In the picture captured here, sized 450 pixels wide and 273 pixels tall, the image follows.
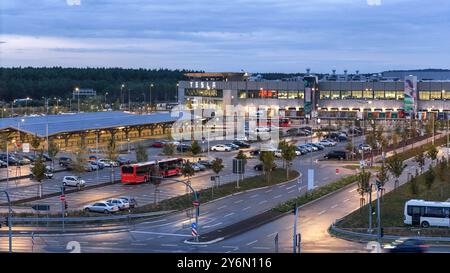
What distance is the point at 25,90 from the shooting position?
1692 inches

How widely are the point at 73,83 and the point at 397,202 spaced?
40.9 meters

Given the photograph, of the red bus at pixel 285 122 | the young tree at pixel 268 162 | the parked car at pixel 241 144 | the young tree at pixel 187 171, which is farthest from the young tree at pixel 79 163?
the red bus at pixel 285 122

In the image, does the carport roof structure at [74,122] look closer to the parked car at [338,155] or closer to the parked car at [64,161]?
the parked car at [64,161]

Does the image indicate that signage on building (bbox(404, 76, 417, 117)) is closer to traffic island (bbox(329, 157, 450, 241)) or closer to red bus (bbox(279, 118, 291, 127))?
red bus (bbox(279, 118, 291, 127))

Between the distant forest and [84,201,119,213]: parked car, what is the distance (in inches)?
1329

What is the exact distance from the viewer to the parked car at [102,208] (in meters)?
10.1

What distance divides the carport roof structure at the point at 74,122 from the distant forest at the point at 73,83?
19.9 metres

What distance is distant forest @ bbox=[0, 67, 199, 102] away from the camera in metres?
43.2

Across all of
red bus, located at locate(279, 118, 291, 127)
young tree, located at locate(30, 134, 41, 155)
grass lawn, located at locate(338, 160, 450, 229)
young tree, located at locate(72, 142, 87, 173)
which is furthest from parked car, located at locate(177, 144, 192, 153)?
red bus, located at locate(279, 118, 291, 127)

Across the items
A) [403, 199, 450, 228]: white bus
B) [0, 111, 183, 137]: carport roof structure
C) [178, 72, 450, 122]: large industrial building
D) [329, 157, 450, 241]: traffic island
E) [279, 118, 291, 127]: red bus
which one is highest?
[178, 72, 450, 122]: large industrial building

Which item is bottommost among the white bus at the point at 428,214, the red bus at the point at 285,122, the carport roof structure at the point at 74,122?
the white bus at the point at 428,214
